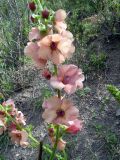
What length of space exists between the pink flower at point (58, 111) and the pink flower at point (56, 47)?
0.16 meters

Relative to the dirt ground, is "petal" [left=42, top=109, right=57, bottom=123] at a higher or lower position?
higher

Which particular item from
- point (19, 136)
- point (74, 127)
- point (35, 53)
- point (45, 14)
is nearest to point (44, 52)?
point (35, 53)

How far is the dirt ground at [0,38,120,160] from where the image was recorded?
3176 millimetres

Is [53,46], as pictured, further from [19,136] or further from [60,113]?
[19,136]

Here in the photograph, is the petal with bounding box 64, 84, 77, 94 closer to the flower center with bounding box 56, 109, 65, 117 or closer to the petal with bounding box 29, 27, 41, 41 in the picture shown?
the flower center with bounding box 56, 109, 65, 117

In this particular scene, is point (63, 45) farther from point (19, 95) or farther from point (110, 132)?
point (19, 95)

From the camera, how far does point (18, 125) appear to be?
1.86 meters

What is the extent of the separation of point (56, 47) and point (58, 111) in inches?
10.0

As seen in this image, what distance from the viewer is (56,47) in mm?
1577

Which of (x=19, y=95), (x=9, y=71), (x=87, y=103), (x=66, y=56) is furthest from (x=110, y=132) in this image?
(x=66, y=56)

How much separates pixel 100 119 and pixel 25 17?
2.02 metres

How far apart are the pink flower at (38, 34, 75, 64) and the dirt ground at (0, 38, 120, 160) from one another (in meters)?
1.62

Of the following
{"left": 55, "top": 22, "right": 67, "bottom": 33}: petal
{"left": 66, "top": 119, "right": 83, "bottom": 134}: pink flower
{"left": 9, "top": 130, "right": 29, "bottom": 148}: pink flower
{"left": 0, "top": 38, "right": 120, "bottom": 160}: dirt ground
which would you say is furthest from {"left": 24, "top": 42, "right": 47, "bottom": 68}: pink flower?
{"left": 0, "top": 38, "right": 120, "bottom": 160}: dirt ground

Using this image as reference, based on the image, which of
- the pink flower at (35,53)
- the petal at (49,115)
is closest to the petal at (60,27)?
the pink flower at (35,53)
